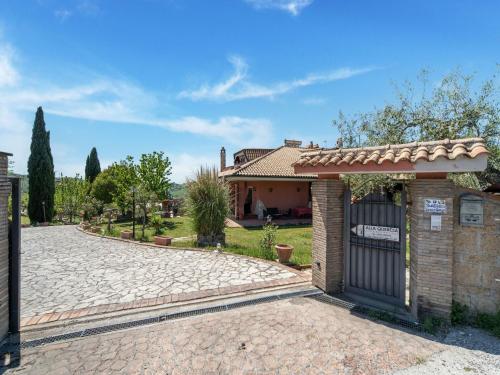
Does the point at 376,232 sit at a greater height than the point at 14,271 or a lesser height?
greater

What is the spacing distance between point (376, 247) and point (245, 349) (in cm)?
355

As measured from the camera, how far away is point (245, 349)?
4.24 metres

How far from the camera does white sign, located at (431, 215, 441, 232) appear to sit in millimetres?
4941

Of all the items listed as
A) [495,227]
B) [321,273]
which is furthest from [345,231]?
[495,227]

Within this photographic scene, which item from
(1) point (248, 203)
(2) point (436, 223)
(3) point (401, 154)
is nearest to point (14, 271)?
(3) point (401, 154)

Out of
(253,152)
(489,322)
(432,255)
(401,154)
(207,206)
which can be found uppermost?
(253,152)

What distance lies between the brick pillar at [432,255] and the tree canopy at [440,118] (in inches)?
210

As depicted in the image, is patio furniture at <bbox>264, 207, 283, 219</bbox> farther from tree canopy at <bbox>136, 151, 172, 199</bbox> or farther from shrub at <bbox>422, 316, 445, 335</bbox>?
shrub at <bbox>422, 316, 445, 335</bbox>

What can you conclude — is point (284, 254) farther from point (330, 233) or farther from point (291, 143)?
point (291, 143)

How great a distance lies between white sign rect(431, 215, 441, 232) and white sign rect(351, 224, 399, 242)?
725mm

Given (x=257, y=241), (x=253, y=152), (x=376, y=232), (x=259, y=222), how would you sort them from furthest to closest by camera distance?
(x=253, y=152) → (x=259, y=222) → (x=257, y=241) → (x=376, y=232)

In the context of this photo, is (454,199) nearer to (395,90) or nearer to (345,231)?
(345,231)

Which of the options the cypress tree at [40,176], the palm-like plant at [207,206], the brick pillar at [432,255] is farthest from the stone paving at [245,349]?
the cypress tree at [40,176]

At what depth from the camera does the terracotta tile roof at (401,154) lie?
14.5 ft
